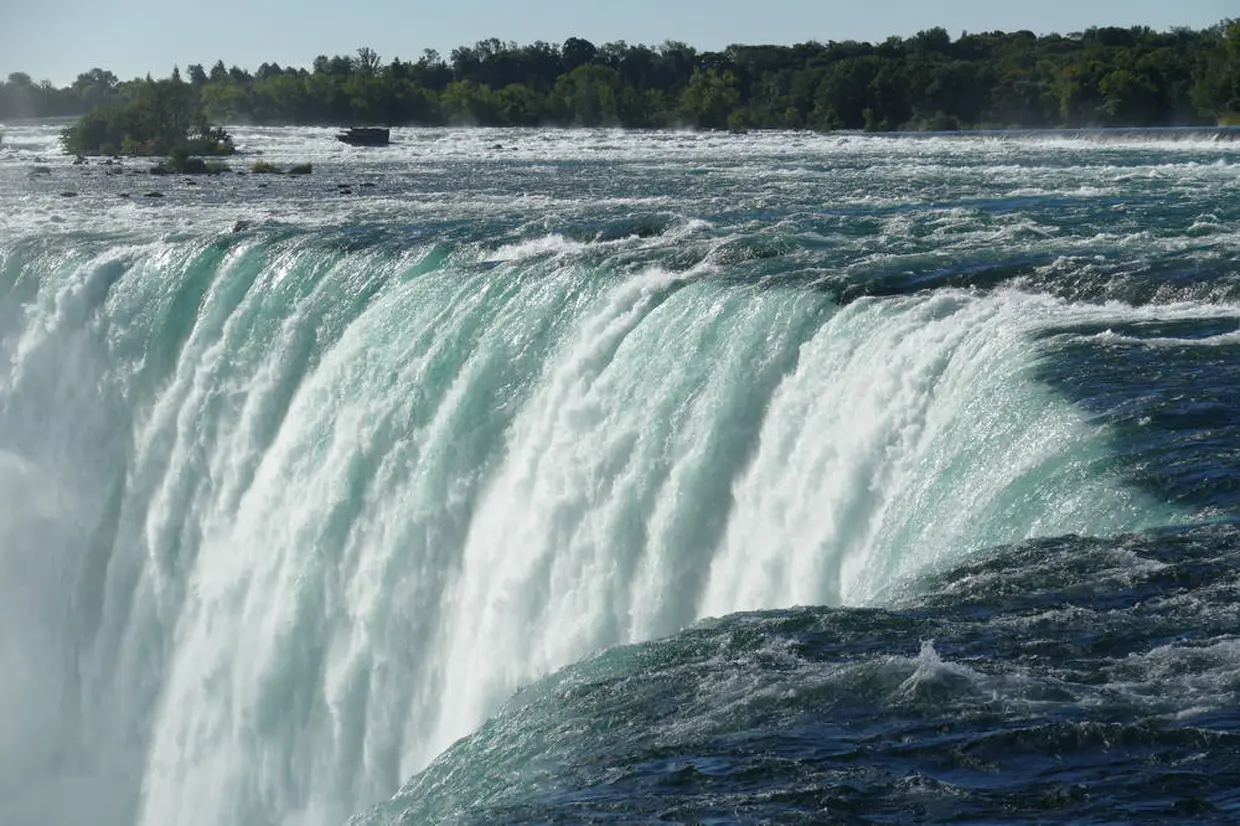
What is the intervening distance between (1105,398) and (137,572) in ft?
45.3

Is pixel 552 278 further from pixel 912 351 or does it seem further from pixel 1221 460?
pixel 1221 460

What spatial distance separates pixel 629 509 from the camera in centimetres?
1579

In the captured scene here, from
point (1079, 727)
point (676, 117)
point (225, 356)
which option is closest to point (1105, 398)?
point (1079, 727)

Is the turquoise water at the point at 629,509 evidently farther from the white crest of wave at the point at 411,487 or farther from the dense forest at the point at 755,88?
the dense forest at the point at 755,88

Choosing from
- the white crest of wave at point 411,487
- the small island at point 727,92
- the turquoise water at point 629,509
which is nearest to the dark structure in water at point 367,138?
the small island at point 727,92

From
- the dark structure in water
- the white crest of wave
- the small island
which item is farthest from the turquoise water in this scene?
the dark structure in water

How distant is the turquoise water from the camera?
8.91m

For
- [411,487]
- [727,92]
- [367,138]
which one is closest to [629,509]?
[411,487]

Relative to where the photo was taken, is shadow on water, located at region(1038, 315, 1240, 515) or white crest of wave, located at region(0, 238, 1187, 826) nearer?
shadow on water, located at region(1038, 315, 1240, 515)

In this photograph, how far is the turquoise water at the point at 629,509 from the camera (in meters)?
8.91

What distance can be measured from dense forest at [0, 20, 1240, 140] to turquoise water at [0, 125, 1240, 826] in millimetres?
42859

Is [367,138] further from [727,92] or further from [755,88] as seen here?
[755,88]

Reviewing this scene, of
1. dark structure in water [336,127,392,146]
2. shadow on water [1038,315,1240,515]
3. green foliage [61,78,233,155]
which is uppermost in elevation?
shadow on water [1038,315,1240,515]

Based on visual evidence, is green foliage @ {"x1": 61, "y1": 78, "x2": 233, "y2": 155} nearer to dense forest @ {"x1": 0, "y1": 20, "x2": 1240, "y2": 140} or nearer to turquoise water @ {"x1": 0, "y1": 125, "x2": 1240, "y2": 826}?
dense forest @ {"x1": 0, "y1": 20, "x2": 1240, "y2": 140}
